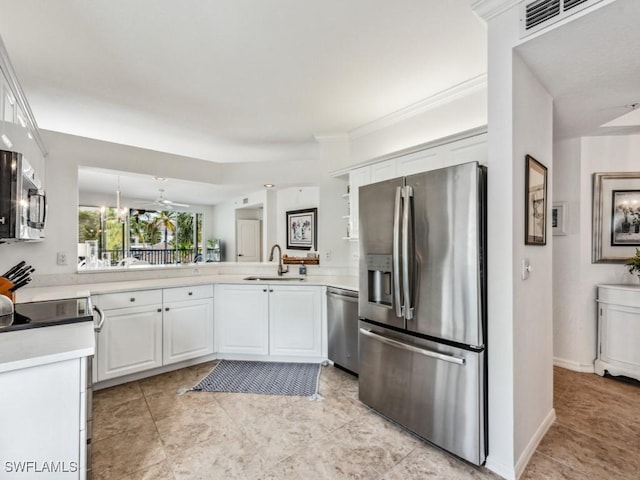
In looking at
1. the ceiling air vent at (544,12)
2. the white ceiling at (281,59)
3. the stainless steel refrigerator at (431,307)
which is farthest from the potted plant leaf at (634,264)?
the ceiling air vent at (544,12)

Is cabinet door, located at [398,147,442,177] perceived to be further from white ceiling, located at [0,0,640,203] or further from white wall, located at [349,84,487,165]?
white ceiling, located at [0,0,640,203]

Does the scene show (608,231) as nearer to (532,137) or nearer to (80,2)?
(532,137)

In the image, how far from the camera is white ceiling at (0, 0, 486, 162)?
6.18 feet

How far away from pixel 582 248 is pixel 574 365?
1217mm

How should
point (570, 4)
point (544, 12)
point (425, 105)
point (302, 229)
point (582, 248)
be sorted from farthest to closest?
point (302, 229), point (582, 248), point (425, 105), point (544, 12), point (570, 4)

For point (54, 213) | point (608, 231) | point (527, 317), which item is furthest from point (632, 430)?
point (54, 213)

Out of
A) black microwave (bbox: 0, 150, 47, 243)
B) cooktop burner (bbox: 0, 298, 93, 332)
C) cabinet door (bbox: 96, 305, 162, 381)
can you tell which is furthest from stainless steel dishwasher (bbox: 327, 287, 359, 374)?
black microwave (bbox: 0, 150, 47, 243)

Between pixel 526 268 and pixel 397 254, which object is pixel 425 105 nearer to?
pixel 397 254

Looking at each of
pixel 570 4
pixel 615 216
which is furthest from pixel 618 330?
pixel 570 4

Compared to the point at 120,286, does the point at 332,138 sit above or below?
above

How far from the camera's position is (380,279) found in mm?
2449

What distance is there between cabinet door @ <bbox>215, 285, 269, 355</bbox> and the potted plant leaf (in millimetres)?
3578

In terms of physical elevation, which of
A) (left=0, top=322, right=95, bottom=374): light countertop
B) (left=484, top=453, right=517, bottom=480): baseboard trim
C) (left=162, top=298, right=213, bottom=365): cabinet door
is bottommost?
(left=484, top=453, right=517, bottom=480): baseboard trim

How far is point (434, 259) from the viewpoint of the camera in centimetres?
198
